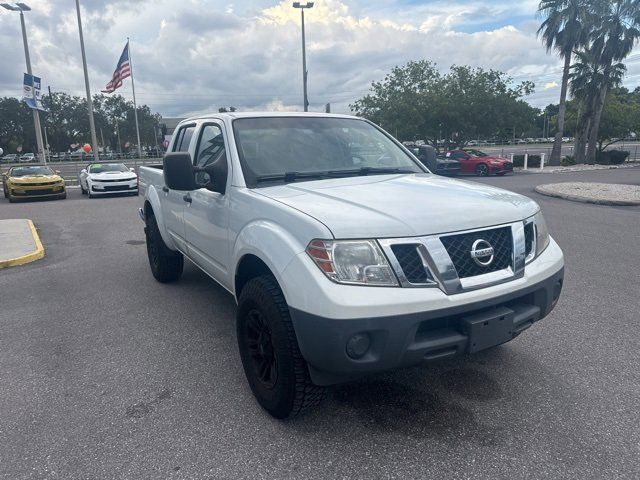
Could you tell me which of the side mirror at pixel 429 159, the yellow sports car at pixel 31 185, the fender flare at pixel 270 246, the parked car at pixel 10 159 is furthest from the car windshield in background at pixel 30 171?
the parked car at pixel 10 159

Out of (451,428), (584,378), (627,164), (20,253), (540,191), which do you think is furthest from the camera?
(627,164)

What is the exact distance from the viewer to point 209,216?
149 inches

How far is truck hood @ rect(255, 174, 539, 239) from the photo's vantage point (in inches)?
97.6

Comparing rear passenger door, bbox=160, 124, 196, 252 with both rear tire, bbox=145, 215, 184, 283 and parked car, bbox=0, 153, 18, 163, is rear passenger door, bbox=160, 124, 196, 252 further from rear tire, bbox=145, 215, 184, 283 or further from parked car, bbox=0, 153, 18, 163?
parked car, bbox=0, 153, 18, 163

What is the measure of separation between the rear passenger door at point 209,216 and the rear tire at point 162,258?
1251 mm

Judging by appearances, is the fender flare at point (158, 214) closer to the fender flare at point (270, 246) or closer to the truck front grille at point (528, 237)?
the fender flare at point (270, 246)

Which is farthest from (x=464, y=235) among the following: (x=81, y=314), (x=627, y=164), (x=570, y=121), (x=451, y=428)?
(x=570, y=121)

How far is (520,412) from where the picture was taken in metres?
2.95

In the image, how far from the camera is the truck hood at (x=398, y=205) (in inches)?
97.6

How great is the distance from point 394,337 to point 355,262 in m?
0.42

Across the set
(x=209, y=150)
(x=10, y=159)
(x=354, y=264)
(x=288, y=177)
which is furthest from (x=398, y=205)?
(x=10, y=159)

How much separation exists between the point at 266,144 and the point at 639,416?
306cm

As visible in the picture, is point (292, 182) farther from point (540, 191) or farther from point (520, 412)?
point (540, 191)

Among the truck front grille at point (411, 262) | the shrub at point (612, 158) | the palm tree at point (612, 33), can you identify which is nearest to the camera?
the truck front grille at point (411, 262)
